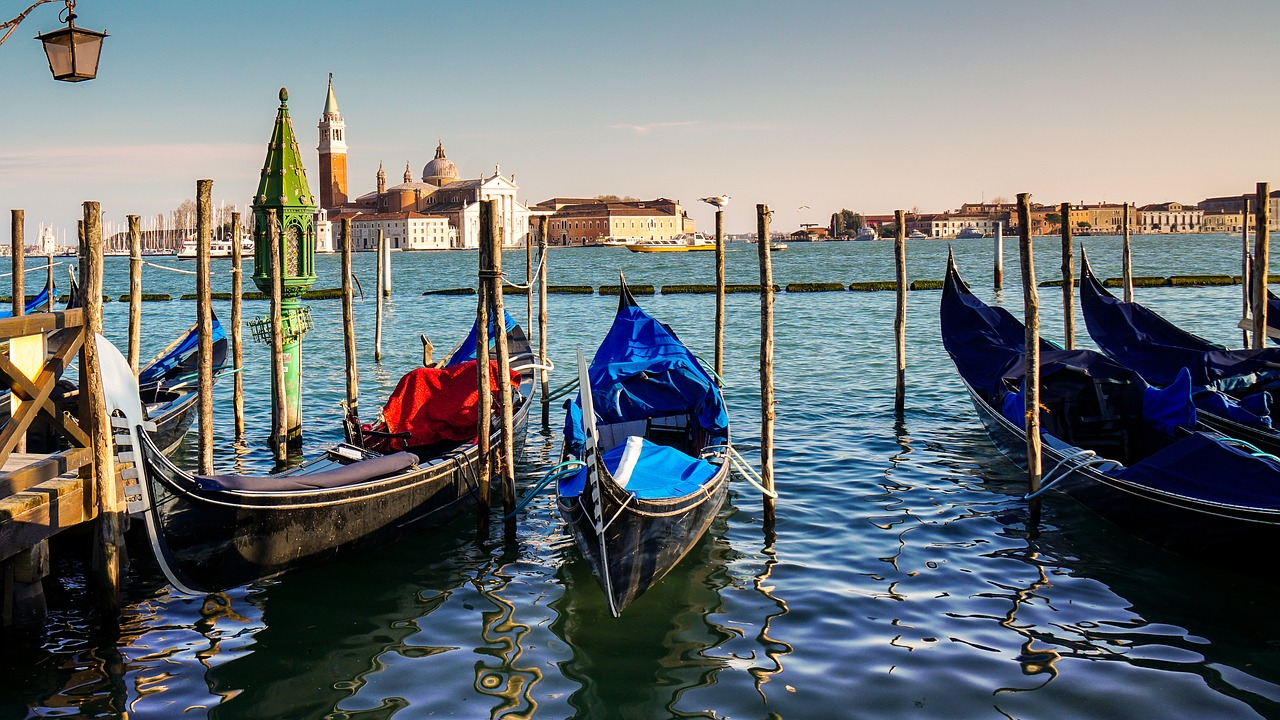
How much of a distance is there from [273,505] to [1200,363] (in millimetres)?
6855

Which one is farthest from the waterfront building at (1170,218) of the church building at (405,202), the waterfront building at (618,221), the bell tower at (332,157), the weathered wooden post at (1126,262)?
the weathered wooden post at (1126,262)

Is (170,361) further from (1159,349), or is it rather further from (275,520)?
(1159,349)

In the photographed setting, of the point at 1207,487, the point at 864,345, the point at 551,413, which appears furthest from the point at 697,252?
the point at 1207,487

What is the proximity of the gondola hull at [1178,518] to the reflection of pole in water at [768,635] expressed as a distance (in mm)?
1904

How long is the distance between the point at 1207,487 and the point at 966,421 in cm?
423

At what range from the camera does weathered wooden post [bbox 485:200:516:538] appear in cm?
607

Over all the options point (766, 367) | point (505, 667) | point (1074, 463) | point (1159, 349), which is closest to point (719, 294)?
point (766, 367)

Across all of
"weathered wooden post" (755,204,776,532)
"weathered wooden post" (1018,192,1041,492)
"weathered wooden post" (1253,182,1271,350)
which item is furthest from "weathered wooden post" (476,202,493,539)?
"weathered wooden post" (1253,182,1271,350)

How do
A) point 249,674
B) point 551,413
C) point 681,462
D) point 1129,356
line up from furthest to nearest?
point 551,413 < point 1129,356 < point 681,462 < point 249,674

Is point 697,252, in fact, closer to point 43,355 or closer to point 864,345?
point 864,345

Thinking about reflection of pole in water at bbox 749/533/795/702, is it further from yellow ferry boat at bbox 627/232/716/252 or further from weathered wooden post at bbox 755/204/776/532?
yellow ferry boat at bbox 627/232/716/252

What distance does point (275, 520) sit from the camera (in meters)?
5.18

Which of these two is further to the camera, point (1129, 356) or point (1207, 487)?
point (1129, 356)

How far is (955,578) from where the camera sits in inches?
217
